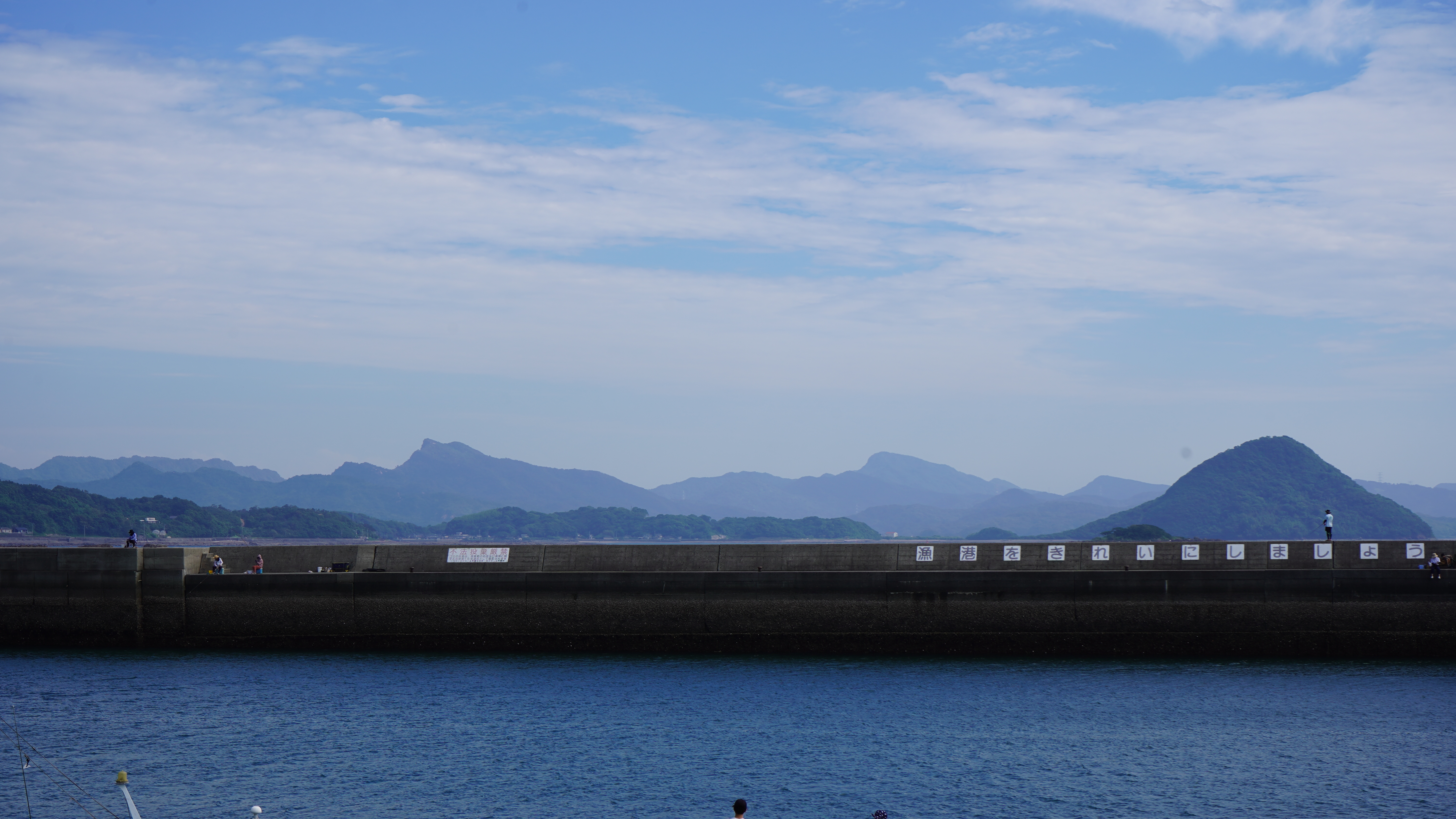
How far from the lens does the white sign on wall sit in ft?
154

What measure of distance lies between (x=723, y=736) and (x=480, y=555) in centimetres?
1825

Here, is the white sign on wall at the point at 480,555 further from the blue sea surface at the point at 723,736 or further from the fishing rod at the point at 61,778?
the fishing rod at the point at 61,778

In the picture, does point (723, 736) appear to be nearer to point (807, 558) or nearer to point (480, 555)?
point (807, 558)

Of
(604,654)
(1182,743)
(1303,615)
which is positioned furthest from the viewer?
(604,654)

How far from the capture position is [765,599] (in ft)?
145

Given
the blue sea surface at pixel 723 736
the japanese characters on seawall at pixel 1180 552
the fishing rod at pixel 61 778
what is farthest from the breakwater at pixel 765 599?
the fishing rod at pixel 61 778

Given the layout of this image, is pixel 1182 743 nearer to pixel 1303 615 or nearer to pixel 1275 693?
pixel 1275 693

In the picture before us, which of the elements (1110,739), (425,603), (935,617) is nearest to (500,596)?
(425,603)

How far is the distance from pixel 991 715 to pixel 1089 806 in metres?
8.95

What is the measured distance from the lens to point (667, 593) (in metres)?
44.7

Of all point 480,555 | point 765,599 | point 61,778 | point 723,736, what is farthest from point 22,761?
point 765,599

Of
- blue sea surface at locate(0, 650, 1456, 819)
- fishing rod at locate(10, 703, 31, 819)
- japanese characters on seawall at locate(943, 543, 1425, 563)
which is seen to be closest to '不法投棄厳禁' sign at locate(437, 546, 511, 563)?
blue sea surface at locate(0, 650, 1456, 819)

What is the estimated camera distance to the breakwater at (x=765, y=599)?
4141cm

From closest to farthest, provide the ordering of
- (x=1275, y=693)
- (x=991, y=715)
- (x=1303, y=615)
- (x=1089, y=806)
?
(x=1089, y=806) < (x=991, y=715) < (x=1275, y=693) < (x=1303, y=615)
